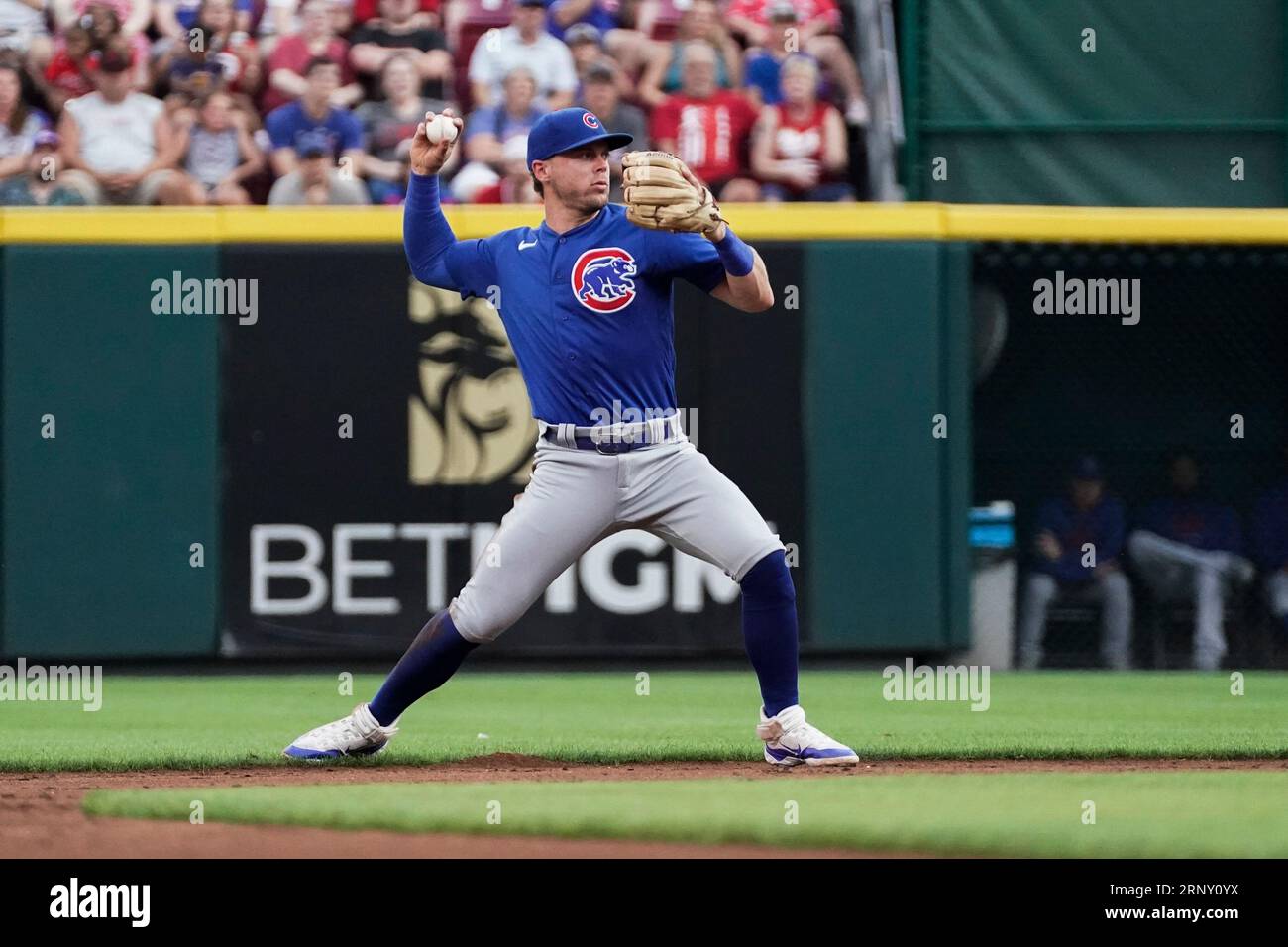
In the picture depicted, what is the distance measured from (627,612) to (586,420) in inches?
169

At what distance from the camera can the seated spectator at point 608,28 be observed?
11148mm

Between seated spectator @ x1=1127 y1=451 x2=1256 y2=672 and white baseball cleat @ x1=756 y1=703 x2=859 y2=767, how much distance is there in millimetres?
4802

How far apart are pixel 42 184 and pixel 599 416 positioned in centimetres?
562

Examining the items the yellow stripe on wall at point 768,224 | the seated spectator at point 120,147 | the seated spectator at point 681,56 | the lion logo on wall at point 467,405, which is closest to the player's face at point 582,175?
the yellow stripe on wall at point 768,224

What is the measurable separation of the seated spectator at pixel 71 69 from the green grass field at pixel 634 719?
315 centimetres

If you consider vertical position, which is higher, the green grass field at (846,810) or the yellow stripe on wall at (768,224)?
the yellow stripe on wall at (768,224)

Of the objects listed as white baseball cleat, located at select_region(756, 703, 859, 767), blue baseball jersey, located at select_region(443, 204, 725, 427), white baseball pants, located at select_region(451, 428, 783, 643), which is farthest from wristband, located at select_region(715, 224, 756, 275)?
white baseball cleat, located at select_region(756, 703, 859, 767)

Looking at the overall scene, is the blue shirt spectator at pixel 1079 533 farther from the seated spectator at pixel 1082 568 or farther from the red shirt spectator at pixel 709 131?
the red shirt spectator at pixel 709 131

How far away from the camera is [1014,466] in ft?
34.9

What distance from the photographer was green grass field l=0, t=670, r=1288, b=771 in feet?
22.0

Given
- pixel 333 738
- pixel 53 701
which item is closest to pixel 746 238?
pixel 53 701

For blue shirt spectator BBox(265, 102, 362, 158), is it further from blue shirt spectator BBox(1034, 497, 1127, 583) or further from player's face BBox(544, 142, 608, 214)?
player's face BBox(544, 142, 608, 214)

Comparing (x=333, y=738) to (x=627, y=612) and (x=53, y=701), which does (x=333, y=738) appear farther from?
(x=627, y=612)
